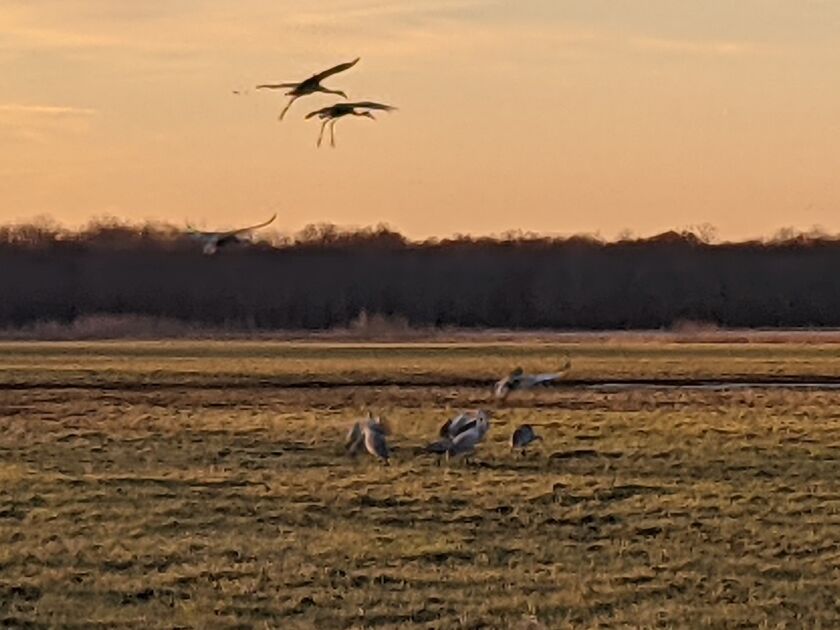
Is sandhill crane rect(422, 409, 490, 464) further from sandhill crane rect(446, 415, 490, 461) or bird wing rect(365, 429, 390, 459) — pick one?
bird wing rect(365, 429, 390, 459)

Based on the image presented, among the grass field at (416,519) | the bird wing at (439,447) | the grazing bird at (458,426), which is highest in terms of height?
the grazing bird at (458,426)

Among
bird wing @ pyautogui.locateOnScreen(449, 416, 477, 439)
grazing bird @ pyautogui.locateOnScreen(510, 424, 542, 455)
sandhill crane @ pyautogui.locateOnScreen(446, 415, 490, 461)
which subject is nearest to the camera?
sandhill crane @ pyautogui.locateOnScreen(446, 415, 490, 461)

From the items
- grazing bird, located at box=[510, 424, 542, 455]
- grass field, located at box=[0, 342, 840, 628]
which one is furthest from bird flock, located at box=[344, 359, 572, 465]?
grass field, located at box=[0, 342, 840, 628]

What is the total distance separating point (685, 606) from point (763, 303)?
8082 centimetres

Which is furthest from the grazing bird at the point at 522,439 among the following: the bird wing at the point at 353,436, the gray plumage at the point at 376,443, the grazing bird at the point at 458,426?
the bird wing at the point at 353,436

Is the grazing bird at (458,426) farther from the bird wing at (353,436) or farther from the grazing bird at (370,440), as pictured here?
the bird wing at (353,436)

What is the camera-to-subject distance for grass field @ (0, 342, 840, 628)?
11641 mm

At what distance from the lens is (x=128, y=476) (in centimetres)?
1783

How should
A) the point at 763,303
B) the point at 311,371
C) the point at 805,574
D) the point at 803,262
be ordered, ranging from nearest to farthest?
the point at 805,574, the point at 311,371, the point at 763,303, the point at 803,262

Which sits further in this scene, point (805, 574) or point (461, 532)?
point (461, 532)

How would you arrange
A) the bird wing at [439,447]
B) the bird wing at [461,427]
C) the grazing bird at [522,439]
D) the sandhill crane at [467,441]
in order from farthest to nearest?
1. the grazing bird at [522,439]
2. the bird wing at [461,427]
3. the bird wing at [439,447]
4. the sandhill crane at [467,441]

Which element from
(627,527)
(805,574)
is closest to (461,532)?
(627,527)

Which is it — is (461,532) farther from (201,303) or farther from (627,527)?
(201,303)

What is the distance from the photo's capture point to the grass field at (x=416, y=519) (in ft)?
38.2
